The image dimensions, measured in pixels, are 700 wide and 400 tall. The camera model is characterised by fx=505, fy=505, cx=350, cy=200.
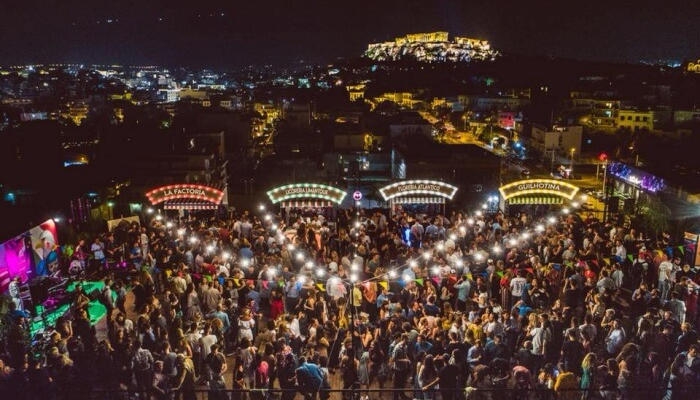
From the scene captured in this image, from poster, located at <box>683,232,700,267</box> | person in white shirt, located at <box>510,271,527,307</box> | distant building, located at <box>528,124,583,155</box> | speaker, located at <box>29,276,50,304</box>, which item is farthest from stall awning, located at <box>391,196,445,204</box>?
distant building, located at <box>528,124,583,155</box>

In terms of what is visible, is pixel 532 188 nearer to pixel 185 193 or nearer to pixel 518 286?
pixel 518 286

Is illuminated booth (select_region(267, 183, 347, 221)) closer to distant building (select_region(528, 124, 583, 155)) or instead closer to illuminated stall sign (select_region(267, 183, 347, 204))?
illuminated stall sign (select_region(267, 183, 347, 204))

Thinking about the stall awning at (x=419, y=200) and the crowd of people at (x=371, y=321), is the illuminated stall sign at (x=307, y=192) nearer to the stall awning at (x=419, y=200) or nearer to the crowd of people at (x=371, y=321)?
the crowd of people at (x=371, y=321)

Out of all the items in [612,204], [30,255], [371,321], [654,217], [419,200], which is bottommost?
[654,217]

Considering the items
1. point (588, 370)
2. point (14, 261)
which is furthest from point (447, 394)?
point (14, 261)

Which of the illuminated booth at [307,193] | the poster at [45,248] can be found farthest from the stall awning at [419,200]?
the poster at [45,248]

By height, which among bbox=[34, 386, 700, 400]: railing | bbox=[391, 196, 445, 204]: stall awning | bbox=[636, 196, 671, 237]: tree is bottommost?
bbox=[636, 196, 671, 237]: tree
